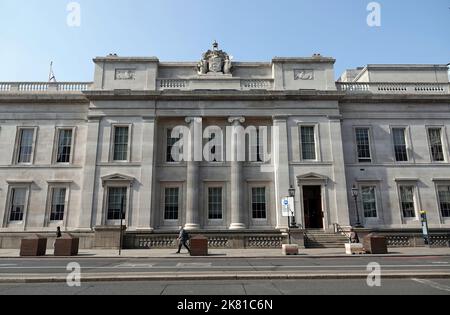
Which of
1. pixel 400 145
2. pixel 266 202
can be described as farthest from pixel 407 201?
pixel 266 202

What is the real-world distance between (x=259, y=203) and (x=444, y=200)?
16132 millimetres

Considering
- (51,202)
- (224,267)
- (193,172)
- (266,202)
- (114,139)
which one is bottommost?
(224,267)

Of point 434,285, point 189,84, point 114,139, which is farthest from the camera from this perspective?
point 189,84

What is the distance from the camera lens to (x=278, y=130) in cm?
2839

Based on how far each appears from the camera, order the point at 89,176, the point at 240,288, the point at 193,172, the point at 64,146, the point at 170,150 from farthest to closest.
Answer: the point at 170,150 < the point at 64,146 < the point at 193,172 < the point at 89,176 < the point at 240,288

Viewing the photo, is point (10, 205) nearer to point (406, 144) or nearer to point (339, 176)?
point (339, 176)

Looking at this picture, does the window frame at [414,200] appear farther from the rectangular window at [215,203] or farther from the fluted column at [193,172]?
the fluted column at [193,172]

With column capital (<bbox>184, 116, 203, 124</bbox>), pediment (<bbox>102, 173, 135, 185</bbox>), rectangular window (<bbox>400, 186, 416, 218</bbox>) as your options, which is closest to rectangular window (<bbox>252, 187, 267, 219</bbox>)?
column capital (<bbox>184, 116, 203, 124</bbox>)

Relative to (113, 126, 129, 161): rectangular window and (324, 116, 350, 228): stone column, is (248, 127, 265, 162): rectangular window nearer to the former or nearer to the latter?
(324, 116, 350, 228): stone column

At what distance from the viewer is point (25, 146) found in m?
28.7

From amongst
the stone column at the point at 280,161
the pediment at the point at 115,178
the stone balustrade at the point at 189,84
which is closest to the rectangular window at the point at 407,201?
the stone column at the point at 280,161

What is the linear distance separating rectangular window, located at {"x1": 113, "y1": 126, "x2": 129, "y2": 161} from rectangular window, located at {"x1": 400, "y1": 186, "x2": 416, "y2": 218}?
24032 millimetres
